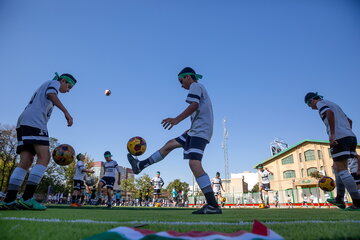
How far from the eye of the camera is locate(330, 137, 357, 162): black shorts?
4656 mm

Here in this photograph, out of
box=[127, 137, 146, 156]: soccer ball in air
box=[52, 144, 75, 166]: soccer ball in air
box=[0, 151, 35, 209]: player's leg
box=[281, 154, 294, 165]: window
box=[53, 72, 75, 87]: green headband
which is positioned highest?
box=[281, 154, 294, 165]: window

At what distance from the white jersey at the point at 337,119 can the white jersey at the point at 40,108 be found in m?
5.83

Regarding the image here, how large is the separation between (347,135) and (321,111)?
2.38 ft

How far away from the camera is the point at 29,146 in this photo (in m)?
4.05

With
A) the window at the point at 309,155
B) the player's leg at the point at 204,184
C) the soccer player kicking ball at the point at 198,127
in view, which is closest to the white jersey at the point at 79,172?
the soccer player kicking ball at the point at 198,127

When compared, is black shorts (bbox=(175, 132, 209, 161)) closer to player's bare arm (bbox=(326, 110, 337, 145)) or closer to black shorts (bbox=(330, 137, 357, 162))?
player's bare arm (bbox=(326, 110, 337, 145))

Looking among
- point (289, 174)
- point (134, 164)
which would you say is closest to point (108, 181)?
point (134, 164)

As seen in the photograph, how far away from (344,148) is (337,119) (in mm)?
687

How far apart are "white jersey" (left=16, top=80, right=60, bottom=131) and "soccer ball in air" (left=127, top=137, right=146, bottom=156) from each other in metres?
2.29

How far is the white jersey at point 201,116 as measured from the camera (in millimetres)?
4078

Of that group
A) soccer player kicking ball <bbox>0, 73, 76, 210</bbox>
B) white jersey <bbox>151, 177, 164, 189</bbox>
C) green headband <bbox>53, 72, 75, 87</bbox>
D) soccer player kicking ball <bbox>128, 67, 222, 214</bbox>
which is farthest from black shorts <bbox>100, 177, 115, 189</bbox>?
white jersey <bbox>151, 177, 164, 189</bbox>

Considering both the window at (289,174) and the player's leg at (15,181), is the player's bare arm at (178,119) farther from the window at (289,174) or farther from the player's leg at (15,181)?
the window at (289,174)

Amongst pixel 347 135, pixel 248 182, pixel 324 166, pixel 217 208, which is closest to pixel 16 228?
pixel 217 208

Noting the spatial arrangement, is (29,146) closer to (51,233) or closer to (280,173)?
(51,233)
